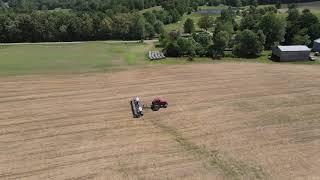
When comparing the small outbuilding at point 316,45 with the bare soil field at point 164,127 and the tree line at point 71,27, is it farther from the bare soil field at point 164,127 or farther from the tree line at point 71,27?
the tree line at point 71,27

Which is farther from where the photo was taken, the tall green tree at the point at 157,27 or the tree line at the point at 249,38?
the tall green tree at the point at 157,27

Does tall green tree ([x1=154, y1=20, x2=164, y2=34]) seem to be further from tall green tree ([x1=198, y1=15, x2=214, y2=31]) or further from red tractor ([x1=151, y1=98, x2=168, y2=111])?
red tractor ([x1=151, y1=98, x2=168, y2=111])

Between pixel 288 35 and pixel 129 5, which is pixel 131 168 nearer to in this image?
pixel 288 35

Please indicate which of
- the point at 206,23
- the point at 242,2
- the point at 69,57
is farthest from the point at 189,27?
the point at 242,2

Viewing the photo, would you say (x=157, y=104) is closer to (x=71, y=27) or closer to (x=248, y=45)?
(x=248, y=45)

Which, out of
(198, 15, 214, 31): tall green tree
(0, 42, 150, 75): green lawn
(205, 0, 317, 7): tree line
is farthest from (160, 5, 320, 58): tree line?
(205, 0, 317, 7): tree line

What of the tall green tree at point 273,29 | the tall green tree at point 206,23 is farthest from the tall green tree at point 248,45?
the tall green tree at point 206,23
